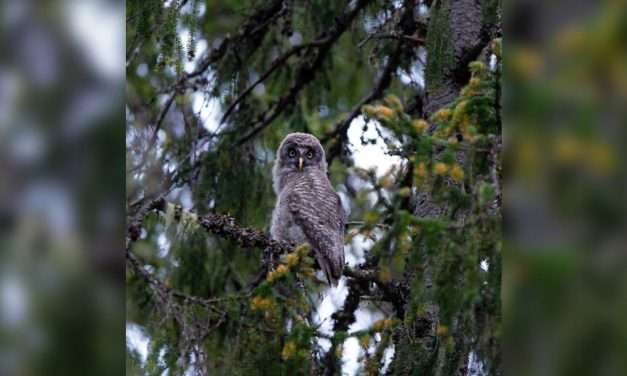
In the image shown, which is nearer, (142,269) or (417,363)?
(417,363)

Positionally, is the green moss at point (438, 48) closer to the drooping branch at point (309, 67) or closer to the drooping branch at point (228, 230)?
the drooping branch at point (228, 230)

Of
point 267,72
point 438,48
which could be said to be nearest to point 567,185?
point 438,48

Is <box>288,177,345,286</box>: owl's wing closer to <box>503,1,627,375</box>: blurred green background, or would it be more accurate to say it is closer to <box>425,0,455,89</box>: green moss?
<box>425,0,455,89</box>: green moss

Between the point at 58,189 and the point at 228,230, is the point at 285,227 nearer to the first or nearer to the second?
the point at 228,230

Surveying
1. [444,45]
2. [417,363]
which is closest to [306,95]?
[444,45]

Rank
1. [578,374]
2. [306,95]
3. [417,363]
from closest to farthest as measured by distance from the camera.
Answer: [578,374], [417,363], [306,95]

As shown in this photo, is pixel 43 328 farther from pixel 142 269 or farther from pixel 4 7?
pixel 142 269

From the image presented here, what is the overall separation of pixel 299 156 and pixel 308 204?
609 mm

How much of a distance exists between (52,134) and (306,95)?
14.3 feet

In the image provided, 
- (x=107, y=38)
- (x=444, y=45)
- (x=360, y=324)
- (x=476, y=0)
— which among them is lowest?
(x=107, y=38)

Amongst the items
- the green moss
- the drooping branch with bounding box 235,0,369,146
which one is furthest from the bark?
the drooping branch with bounding box 235,0,369,146

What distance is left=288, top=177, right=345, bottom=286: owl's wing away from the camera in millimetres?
4043

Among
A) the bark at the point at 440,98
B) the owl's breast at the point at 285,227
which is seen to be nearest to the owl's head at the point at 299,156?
the owl's breast at the point at 285,227

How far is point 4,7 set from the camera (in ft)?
2.72
